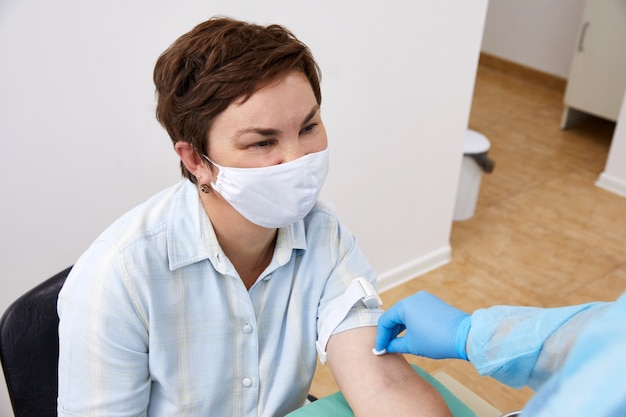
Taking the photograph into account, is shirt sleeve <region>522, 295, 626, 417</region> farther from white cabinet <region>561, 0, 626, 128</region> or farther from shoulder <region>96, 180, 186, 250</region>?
white cabinet <region>561, 0, 626, 128</region>

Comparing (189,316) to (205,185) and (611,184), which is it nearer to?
(205,185)

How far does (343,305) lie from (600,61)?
3.15 meters

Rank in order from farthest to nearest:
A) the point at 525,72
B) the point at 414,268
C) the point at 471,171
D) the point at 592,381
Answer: the point at 525,72, the point at 471,171, the point at 414,268, the point at 592,381

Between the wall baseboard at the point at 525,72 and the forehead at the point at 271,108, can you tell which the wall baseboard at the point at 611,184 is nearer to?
the wall baseboard at the point at 525,72

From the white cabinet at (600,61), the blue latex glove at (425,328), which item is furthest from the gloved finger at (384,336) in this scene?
the white cabinet at (600,61)

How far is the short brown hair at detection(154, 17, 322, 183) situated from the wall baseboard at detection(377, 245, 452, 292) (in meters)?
1.63

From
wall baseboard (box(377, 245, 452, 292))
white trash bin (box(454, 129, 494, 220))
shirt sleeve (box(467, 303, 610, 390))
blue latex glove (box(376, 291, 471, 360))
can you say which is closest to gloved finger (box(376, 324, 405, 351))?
blue latex glove (box(376, 291, 471, 360))

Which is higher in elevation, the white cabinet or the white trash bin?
the white cabinet

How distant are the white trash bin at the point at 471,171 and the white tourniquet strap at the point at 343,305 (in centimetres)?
189

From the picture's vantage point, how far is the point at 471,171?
10.1 feet

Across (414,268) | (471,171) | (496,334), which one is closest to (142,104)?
(496,334)

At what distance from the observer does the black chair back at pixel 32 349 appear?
115 cm

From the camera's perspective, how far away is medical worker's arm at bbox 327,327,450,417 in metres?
1.17

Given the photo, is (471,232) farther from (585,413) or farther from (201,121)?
(585,413)
